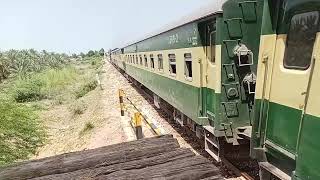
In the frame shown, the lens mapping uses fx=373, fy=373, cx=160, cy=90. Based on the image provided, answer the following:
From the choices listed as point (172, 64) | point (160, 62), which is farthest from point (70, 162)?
point (160, 62)

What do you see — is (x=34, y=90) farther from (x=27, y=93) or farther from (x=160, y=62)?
(x=160, y=62)

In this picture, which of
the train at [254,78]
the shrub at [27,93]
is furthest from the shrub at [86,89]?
the train at [254,78]

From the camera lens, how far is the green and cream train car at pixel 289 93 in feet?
13.8

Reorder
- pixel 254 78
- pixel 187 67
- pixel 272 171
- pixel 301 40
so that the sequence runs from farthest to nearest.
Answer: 1. pixel 187 67
2. pixel 254 78
3. pixel 272 171
4. pixel 301 40

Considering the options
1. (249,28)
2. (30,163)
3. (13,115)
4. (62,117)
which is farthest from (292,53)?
(62,117)

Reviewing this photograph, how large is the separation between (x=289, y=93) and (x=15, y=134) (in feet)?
35.0

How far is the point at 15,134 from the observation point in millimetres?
13039

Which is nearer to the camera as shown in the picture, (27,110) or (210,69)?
(210,69)

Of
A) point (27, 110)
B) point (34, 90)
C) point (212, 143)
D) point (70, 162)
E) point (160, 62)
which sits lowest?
point (34, 90)

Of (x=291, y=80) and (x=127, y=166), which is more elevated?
(x=291, y=80)

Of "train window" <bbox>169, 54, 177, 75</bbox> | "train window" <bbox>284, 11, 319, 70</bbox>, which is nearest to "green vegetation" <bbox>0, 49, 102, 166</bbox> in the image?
"train window" <bbox>169, 54, 177, 75</bbox>

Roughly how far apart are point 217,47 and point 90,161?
3842mm

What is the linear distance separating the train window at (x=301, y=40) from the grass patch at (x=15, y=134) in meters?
9.78

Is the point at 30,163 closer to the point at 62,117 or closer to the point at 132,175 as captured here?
the point at 132,175
